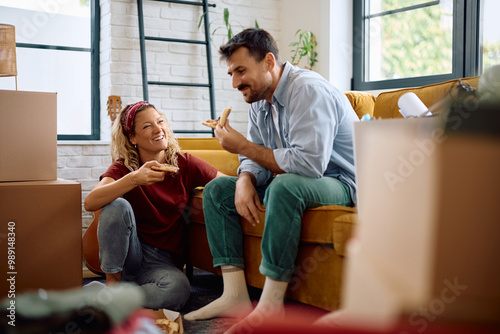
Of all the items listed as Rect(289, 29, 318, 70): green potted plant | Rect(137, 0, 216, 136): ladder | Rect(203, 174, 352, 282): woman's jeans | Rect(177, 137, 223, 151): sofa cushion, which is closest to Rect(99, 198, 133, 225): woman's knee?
Rect(203, 174, 352, 282): woman's jeans

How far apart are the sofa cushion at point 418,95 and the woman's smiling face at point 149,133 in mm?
938

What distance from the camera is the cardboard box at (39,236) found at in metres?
1.82

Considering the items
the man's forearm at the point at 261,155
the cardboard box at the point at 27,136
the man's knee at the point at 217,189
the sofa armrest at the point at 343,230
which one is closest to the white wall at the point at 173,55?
the cardboard box at the point at 27,136

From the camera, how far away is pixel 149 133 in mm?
2170

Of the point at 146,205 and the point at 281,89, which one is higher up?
the point at 281,89

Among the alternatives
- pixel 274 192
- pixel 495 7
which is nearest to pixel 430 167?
pixel 274 192

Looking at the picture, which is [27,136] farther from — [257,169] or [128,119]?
[257,169]

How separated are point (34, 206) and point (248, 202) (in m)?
0.76

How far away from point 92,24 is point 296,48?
4.83 feet

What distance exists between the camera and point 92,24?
138 inches

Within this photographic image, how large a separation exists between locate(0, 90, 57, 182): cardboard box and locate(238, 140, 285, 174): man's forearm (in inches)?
28.9

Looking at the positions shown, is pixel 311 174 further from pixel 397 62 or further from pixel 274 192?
pixel 397 62

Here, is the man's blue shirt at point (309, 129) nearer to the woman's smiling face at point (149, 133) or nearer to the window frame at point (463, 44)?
the woman's smiling face at point (149, 133)

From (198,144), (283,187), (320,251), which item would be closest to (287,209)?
(283,187)
